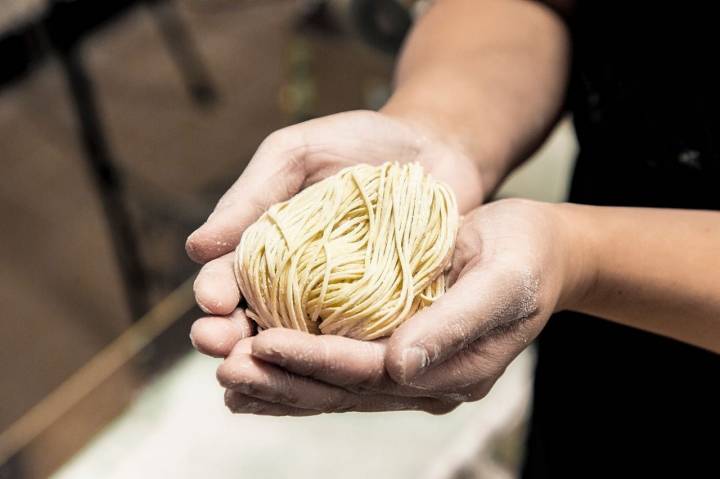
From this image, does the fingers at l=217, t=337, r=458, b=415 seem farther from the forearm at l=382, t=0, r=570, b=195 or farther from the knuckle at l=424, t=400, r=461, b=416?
the forearm at l=382, t=0, r=570, b=195

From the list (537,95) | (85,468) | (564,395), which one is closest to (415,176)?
(537,95)

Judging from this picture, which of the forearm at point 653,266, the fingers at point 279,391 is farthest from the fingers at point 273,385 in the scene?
the forearm at point 653,266

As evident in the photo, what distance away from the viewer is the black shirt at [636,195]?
677 mm

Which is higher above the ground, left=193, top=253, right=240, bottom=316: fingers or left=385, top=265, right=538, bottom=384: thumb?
left=193, top=253, right=240, bottom=316: fingers

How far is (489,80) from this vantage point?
803 millimetres

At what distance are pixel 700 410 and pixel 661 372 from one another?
0.17 ft

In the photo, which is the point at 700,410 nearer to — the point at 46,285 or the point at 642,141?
the point at 642,141

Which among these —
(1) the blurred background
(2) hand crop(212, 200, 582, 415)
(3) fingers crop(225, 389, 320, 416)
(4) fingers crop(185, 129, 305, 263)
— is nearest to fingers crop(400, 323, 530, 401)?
(2) hand crop(212, 200, 582, 415)

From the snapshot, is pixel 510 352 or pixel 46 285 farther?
pixel 46 285

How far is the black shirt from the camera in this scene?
0.68m

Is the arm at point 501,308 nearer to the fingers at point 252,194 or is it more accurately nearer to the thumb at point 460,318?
the thumb at point 460,318

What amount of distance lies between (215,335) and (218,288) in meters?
0.05

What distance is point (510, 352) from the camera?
0.63m

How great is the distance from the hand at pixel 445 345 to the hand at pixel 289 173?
0.06 m
